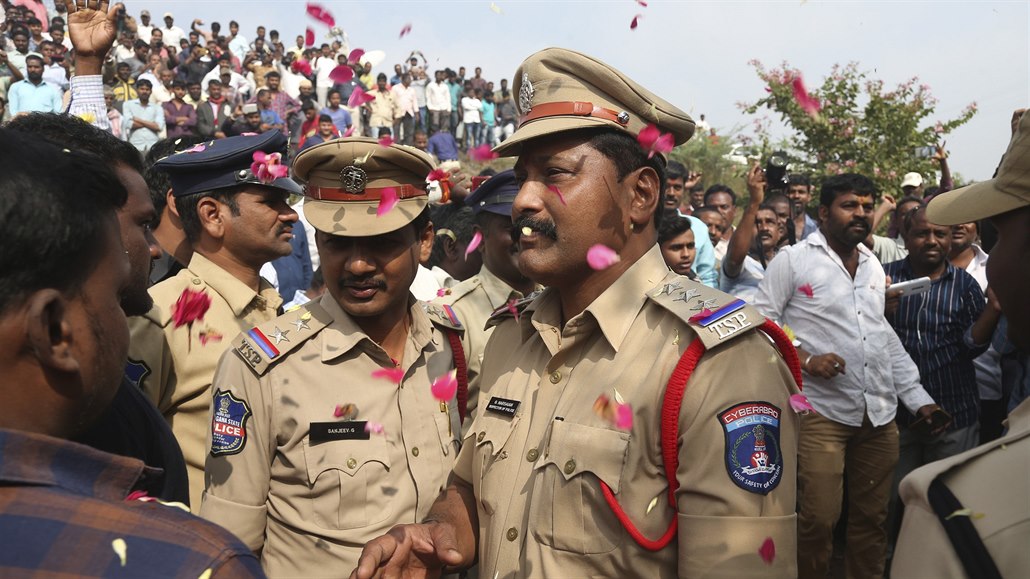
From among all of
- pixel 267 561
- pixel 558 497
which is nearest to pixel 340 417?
pixel 267 561

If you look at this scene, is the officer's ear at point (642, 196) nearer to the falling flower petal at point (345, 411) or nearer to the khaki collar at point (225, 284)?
the falling flower petal at point (345, 411)

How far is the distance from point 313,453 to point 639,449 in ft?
4.02

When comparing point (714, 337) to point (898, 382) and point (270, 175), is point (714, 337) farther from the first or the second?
point (898, 382)

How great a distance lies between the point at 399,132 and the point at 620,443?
57.2 ft

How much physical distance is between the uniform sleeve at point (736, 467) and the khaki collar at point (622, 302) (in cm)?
31

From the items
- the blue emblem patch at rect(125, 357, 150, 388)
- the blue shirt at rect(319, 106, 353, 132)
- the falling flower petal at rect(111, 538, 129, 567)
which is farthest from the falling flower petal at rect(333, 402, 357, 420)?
the blue shirt at rect(319, 106, 353, 132)

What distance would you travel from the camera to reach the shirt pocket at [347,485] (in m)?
2.75

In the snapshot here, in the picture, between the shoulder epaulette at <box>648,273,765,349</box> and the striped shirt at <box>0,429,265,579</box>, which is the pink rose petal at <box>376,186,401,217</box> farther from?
the striped shirt at <box>0,429,265,579</box>

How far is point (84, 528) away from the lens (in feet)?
4.04

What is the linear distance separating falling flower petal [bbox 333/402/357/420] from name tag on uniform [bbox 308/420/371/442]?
30 millimetres

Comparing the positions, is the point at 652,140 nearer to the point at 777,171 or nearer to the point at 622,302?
the point at 622,302

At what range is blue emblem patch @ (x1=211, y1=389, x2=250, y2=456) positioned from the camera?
272 cm

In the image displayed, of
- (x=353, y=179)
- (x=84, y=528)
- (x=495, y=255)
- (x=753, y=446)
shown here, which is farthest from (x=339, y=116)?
(x=84, y=528)

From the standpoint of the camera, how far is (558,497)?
2146 mm
